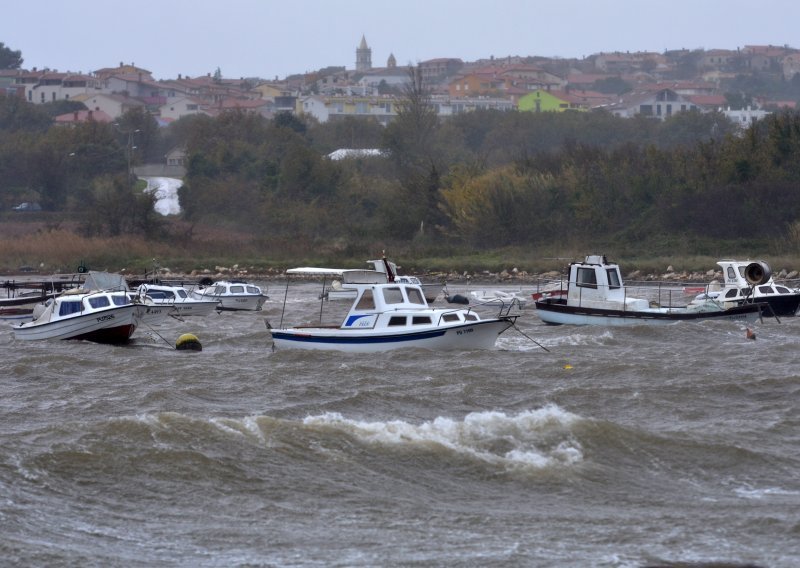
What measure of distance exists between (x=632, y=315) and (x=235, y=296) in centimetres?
1533

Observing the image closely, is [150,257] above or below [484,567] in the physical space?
below

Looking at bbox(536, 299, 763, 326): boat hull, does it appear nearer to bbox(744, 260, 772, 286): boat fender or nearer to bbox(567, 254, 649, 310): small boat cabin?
bbox(567, 254, 649, 310): small boat cabin

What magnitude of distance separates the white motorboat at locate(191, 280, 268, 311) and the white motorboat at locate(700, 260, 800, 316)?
14.8 meters

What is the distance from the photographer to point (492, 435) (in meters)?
17.8

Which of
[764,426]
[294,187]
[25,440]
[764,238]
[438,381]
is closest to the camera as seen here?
[25,440]

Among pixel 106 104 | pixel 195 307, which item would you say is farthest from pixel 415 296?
pixel 106 104

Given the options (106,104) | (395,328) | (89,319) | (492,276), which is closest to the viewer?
(395,328)

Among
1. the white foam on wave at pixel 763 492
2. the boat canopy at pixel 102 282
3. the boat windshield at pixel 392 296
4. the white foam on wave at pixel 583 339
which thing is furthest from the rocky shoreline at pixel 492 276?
the white foam on wave at pixel 763 492

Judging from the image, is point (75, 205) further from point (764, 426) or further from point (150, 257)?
point (764, 426)

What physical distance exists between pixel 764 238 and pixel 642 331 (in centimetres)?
3082

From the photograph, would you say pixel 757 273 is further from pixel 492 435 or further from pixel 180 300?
pixel 492 435

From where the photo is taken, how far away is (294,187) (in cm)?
8000

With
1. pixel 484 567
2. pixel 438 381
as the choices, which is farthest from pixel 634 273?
pixel 484 567

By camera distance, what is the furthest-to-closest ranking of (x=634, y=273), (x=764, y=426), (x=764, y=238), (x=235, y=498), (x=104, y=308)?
(x=764, y=238) → (x=634, y=273) → (x=104, y=308) → (x=764, y=426) → (x=235, y=498)
